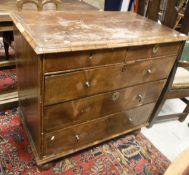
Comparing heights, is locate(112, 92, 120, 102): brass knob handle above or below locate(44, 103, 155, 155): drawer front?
above

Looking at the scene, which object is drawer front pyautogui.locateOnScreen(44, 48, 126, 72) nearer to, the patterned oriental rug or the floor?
the patterned oriental rug

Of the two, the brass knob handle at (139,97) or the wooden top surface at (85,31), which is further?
the brass knob handle at (139,97)

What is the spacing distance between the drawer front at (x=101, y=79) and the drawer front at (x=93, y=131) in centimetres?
28

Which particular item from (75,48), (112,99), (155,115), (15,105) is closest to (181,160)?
(75,48)

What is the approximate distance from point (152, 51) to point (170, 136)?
101 centimetres

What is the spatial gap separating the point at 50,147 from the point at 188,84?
4.29 ft

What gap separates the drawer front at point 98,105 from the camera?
47.6 inches

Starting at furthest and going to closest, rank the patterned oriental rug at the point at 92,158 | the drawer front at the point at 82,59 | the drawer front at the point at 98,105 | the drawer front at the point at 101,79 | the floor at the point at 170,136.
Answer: the floor at the point at 170,136, the patterned oriental rug at the point at 92,158, the drawer front at the point at 98,105, the drawer front at the point at 101,79, the drawer front at the point at 82,59

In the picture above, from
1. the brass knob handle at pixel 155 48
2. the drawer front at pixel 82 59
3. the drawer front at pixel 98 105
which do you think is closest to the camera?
the drawer front at pixel 82 59

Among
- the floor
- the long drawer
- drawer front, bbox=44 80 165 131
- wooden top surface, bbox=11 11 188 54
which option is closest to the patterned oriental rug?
the floor

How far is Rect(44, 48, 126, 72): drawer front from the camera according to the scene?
3.25ft

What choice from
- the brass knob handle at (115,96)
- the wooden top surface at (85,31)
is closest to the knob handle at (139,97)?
the brass knob handle at (115,96)

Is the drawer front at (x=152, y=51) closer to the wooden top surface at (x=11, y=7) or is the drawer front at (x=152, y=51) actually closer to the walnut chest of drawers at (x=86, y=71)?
the walnut chest of drawers at (x=86, y=71)

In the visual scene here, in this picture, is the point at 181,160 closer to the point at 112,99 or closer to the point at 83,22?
the point at 112,99
